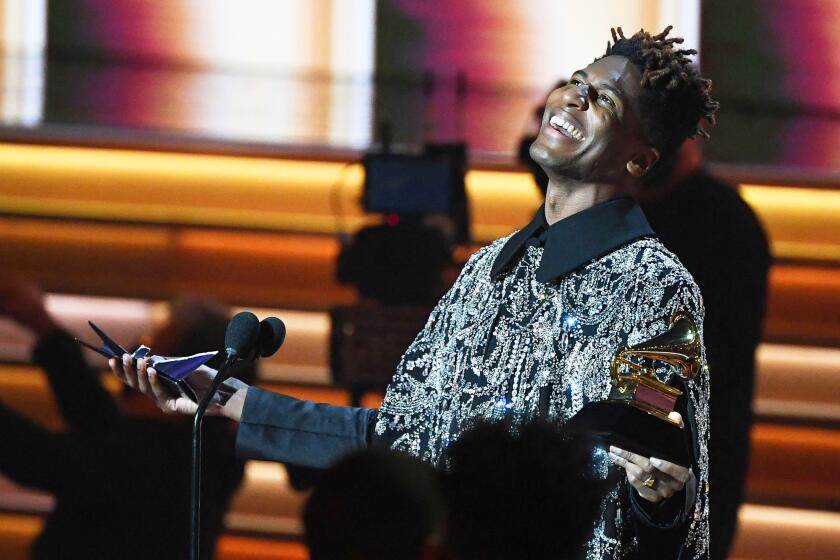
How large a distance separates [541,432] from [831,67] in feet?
8.67

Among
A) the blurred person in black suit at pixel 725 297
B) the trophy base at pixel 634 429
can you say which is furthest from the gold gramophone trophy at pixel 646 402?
the blurred person in black suit at pixel 725 297

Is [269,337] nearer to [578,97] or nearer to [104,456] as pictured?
[578,97]

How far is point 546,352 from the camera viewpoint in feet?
5.02

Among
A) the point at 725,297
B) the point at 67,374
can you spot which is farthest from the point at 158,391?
the point at 67,374

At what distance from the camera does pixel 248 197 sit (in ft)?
11.3

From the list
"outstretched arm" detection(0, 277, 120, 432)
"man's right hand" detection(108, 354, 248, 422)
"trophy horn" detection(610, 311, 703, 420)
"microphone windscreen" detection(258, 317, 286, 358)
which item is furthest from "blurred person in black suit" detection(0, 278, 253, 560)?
"trophy horn" detection(610, 311, 703, 420)

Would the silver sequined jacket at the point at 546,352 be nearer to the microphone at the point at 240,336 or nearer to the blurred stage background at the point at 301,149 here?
the microphone at the point at 240,336

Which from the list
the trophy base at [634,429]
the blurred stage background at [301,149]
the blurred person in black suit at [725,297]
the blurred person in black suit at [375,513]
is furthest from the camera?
the blurred stage background at [301,149]

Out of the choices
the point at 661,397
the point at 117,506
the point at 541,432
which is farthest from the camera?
the point at 117,506

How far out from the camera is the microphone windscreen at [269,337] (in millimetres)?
1503

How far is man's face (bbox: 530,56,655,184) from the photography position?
1.61 m

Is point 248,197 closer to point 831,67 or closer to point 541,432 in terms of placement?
point 831,67

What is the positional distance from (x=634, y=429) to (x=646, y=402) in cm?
5

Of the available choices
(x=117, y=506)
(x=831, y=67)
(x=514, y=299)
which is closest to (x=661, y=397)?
(x=514, y=299)
